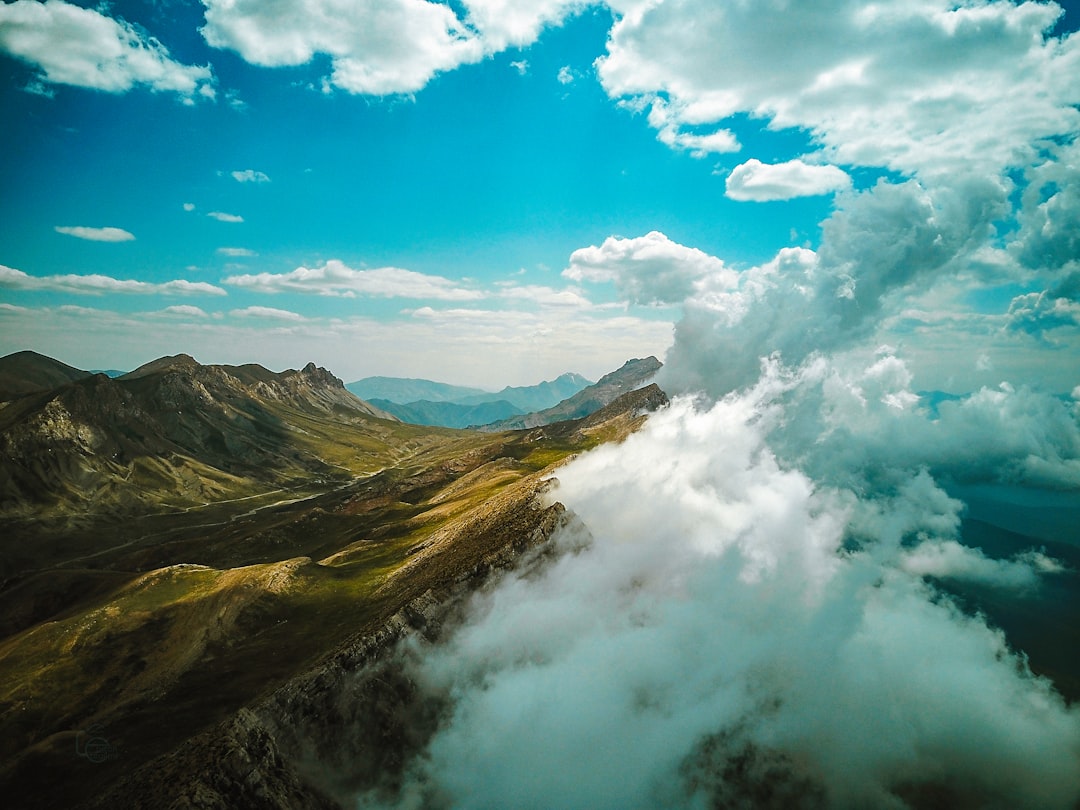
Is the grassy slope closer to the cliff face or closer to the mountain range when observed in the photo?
the mountain range

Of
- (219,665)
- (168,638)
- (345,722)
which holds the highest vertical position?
(219,665)

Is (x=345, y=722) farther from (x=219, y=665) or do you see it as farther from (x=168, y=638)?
(x=168, y=638)

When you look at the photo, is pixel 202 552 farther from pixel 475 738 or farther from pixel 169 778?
pixel 169 778

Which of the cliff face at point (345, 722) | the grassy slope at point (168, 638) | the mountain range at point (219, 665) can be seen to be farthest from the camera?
the grassy slope at point (168, 638)

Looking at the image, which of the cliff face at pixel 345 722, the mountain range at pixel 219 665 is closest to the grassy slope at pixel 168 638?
the mountain range at pixel 219 665

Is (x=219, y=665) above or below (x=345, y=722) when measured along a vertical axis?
above

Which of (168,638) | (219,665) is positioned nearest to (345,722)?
(219,665)

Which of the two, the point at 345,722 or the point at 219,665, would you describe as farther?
the point at 219,665

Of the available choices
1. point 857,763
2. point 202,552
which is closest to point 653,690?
point 857,763

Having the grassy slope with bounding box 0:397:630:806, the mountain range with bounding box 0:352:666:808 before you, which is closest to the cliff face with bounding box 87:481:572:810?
the mountain range with bounding box 0:352:666:808

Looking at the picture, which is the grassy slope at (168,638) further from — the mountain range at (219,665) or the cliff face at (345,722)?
the cliff face at (345,722)

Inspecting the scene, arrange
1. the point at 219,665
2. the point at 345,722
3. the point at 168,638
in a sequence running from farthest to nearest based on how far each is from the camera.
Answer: the point at 168,638 → the point at 219,665 → the point at 345,722
